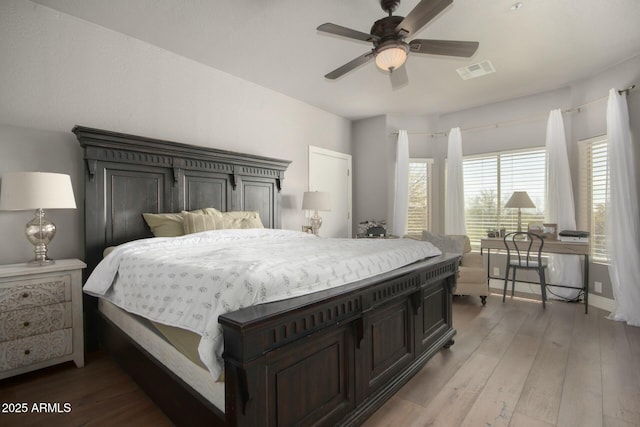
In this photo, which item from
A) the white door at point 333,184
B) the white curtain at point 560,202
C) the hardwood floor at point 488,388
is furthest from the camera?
Result: the white door at point 333,184

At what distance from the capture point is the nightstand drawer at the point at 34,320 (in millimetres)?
Result: 2035

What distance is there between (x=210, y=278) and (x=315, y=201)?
312 centimetres

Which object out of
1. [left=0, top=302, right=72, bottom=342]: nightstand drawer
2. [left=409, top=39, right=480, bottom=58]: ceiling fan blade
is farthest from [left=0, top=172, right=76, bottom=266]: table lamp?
[left=409, top=39, right=480, bottom=58]: ceiling fan blade

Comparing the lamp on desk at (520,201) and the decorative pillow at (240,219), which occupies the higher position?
the lamp on desk at (520,201)

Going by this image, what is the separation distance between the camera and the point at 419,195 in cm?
548

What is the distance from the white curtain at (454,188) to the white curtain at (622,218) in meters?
1.79

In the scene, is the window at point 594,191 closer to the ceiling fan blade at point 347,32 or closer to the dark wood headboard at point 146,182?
the ceiling fan blade at point 347,32

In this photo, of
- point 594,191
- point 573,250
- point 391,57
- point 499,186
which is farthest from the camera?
point 499,186

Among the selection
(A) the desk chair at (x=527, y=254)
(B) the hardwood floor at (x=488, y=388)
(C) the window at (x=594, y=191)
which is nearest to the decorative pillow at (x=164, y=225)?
(B) the hardwood floor at (x=488, y=388)

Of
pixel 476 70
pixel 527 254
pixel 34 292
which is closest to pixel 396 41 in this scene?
pixel 476 70

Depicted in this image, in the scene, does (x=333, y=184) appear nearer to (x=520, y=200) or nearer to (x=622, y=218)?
(x=520, y=200)

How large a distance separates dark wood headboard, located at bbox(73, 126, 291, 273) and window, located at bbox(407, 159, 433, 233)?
2.80 metres

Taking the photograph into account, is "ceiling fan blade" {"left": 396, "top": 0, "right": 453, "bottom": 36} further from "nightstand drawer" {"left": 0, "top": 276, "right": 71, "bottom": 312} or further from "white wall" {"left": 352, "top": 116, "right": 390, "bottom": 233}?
"white wall" {"left": 352, "top": 116, "right": 390, "bottom": 233}

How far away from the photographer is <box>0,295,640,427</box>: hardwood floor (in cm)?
170
